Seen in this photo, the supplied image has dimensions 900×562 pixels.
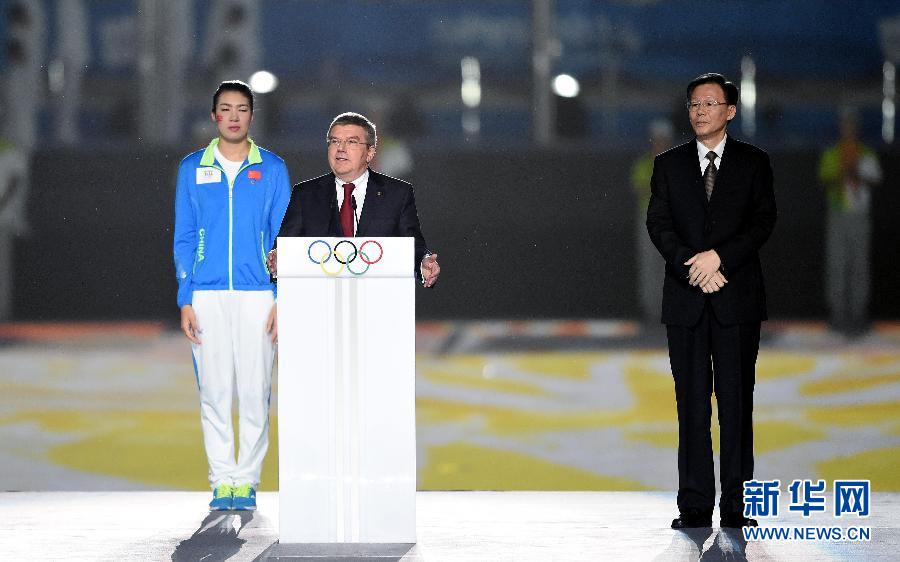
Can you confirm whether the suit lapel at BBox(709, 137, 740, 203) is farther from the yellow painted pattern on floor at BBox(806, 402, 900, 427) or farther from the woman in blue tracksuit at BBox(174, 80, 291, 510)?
the yellow painted pattern on floor at BBox(806, 402, 900, 427)

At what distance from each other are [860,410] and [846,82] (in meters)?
6.49

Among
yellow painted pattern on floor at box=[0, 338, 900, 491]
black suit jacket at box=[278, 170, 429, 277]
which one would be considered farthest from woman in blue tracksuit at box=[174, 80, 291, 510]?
yellow painted pattern on floor at box=[0, 338, 900, 491]

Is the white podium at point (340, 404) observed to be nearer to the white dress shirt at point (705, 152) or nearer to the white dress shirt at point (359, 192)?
the white dress shirt at point (359, 192)

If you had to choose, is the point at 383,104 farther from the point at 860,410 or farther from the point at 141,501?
the point at 141,501

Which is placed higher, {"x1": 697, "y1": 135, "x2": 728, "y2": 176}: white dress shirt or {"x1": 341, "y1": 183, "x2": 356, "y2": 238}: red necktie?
{"x1": 697, "y1": 135, "x2": 728, "y2": 176}: white dress shirt

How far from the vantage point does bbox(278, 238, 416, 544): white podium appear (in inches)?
131

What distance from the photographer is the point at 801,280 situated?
10906 mm

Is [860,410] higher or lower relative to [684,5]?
lower

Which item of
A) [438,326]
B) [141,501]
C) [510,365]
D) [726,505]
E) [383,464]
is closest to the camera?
[383,464]

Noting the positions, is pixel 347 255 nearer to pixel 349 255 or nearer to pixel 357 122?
pixel 349 255

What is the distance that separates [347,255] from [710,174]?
3.57 feet

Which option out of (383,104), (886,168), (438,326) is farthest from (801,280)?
(383,104)

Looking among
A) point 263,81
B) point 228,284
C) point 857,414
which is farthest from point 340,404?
point 263,81

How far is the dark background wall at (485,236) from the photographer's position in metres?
10.8
